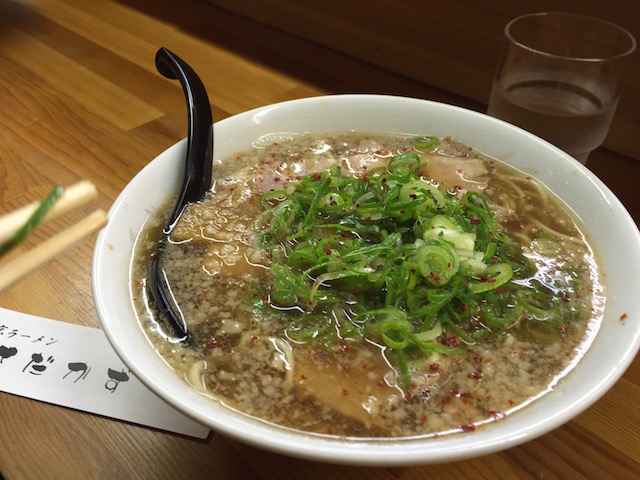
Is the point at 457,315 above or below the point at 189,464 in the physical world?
above

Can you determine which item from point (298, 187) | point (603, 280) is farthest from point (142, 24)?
point (603, 280)

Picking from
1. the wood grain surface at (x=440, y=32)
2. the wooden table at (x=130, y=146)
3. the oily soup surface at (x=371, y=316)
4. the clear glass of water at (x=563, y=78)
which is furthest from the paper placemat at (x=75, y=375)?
the wood grain surface at (x=440, y=32)

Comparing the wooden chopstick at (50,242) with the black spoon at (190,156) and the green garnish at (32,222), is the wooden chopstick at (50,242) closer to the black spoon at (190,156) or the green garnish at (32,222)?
the green garnish at (32,222)

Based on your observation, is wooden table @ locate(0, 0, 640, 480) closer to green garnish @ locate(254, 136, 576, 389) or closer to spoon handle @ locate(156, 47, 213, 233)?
green garnish @ locate(254, 136, 576, 389)

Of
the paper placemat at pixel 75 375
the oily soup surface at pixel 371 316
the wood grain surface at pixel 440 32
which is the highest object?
the wood grain surface at pixel 440 32

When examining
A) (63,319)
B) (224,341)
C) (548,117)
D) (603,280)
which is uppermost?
(548,117)

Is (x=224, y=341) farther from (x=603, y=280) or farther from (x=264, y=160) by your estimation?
(x=603, y=280)

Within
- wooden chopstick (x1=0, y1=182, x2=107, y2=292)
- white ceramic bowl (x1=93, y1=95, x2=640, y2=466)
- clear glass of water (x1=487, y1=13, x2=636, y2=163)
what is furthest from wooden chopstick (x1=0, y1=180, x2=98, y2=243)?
clear glass of water (x1=487, y1=13, x2=636, y2=163)
